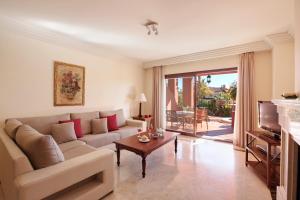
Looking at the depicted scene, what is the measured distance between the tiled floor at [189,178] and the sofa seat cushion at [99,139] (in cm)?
44

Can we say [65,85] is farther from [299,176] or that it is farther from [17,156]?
[299,176]

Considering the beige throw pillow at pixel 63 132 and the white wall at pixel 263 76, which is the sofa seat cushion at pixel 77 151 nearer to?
the beige throw pillow at pixel 63 132

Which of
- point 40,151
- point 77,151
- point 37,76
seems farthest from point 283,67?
point 37,76

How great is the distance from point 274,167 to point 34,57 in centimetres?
456

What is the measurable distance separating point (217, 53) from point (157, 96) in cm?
225

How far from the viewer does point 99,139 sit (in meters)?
3.12

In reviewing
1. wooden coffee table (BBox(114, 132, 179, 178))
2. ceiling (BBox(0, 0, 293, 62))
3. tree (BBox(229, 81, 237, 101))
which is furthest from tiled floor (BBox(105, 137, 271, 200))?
ceiling (BBox(0, 0, 293, 62))

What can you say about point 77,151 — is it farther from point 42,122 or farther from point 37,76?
point 37,76

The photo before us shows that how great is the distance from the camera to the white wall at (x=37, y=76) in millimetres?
2654

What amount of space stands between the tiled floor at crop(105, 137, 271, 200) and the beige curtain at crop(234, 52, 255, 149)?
1.95 ft

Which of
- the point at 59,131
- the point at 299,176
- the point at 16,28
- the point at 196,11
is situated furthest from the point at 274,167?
the point at 16,28

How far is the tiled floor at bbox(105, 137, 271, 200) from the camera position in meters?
2.06

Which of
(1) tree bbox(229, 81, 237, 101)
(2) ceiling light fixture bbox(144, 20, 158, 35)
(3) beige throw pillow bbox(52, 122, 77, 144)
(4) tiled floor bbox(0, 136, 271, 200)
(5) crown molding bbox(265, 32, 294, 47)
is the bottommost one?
(4) tiled floor bbox(0, 136, 271, 200)

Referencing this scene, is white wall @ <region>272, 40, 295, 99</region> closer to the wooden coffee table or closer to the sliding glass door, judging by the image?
the sliding glass door
